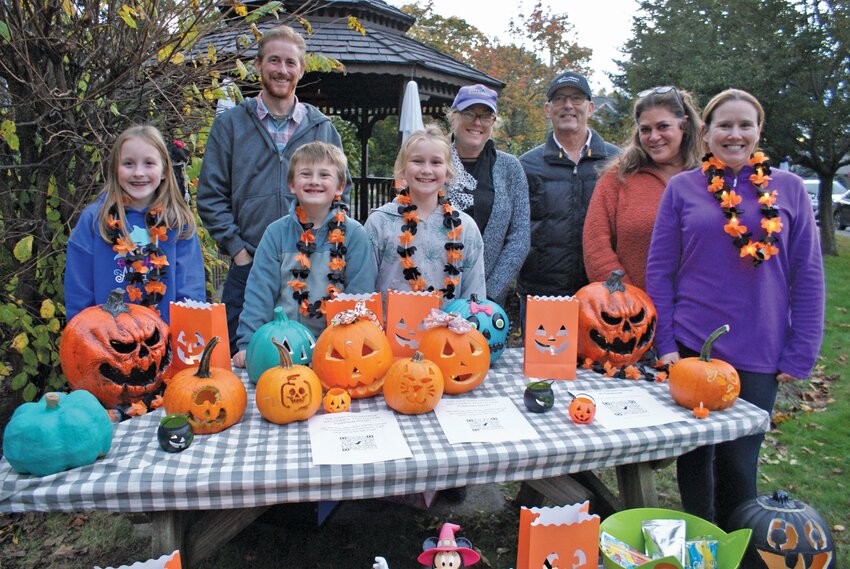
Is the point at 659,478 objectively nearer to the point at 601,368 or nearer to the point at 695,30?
the point at 601,368

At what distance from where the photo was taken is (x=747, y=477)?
2395 millimetres

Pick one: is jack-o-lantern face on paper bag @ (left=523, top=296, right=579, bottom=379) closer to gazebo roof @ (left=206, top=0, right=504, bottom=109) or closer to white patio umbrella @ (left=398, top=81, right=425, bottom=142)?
gazebo roof @ (left=206, top=0, right=504, bottom=109)

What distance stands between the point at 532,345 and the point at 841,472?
3.08 m

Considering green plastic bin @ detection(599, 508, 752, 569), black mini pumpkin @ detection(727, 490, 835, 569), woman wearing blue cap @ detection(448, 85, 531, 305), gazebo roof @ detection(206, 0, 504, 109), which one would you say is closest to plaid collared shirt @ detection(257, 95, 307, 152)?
woman wearing blue cap @ detection(448, 85, 531, 305)

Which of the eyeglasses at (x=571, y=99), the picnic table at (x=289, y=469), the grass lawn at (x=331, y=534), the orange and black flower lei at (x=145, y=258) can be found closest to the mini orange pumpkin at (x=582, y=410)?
the picnic table at (x=289, y=469)

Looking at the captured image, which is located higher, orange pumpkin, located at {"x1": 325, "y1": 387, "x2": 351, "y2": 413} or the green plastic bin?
orange pumpkin, located at {"x1": 325, "y1": 387, "x2": 351, "y2": 413}

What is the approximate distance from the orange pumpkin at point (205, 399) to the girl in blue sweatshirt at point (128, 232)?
2.36ft

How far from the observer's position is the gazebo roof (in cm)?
849

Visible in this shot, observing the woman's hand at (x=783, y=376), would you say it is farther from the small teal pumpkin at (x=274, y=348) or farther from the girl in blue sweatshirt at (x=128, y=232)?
the girl in blue sweatshirt at (x=128, y=232)

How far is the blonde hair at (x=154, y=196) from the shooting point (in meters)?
2.45

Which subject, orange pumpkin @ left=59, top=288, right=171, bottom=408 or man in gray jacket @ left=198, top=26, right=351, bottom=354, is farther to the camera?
man in gray jacket @ left=198, top=26, right=351, bottom=354

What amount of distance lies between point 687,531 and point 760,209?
4.18 feet

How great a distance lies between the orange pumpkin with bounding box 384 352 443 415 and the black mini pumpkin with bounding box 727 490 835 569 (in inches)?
44.1

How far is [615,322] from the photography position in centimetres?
249
